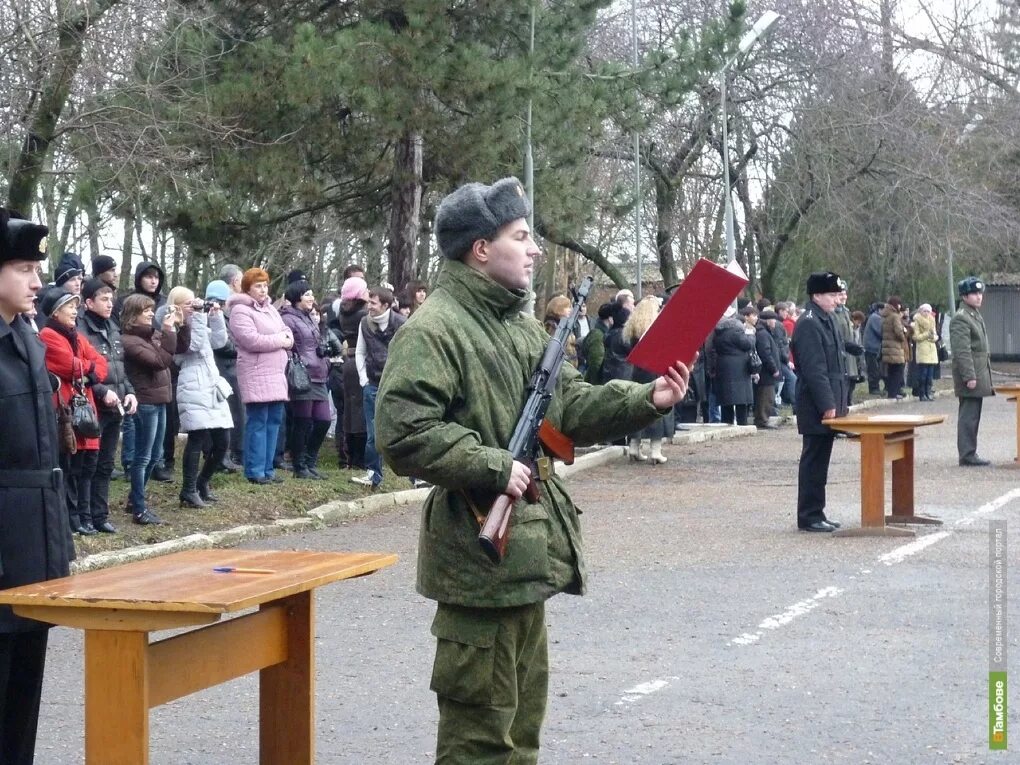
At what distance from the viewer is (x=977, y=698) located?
6480 mm

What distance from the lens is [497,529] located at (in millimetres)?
4043

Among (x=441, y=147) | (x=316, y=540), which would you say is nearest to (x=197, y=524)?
(x=316, y=540)

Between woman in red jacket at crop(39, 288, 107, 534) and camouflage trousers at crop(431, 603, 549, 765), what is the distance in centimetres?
556

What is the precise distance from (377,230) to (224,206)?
3287 mm

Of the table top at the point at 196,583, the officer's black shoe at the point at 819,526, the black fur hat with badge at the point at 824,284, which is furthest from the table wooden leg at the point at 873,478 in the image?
the table top at the point at 196,583

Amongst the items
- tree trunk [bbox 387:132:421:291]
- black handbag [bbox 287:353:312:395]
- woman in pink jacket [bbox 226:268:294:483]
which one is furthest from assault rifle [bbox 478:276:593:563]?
tree trunk [bbox 387:132:421:291]

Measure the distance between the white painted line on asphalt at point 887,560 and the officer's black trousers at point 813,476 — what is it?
82 centimetres

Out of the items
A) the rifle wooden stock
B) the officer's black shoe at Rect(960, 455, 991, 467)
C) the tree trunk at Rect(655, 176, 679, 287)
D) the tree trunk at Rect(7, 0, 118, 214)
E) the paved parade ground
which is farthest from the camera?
the tree trunk at Rect(655, 176, 679, 287)

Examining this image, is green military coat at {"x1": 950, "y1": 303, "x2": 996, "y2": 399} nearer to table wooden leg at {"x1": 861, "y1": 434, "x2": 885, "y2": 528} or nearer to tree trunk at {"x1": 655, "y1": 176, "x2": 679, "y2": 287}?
table wooden leg at {"x1": 861, "y1": 434, "x2": 885, "y2": 528}

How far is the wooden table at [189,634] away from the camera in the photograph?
396cm

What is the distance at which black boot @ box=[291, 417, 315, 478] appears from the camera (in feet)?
45.3

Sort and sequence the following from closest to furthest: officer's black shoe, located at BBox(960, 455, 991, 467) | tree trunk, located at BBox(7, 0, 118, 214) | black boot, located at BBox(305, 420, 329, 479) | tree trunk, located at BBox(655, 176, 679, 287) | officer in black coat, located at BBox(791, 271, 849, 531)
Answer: officer in black coat, located at BBox(791, 271, 849, 531) → tree trunk, located at BBox(7, 0, 118, 214) → black boot, located at BBox(305, 420, 329, 479) → officer's black shoe, located at BBox(960, 455, 991, 467) → tree trunk, located at BBox(655, 176, 679, 287)

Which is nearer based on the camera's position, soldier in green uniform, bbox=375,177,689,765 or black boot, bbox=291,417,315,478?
soldier in green uniform, bbox=375,177,689,765

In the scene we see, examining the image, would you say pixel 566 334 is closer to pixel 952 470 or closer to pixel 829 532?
pixel 829 532
